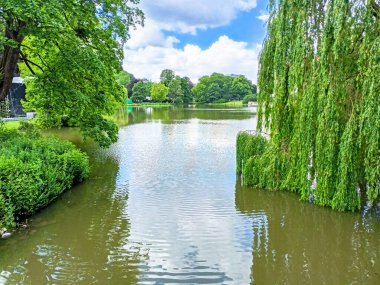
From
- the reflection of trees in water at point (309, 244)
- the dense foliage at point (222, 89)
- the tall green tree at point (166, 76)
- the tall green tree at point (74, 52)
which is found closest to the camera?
the reflection of trees in water at point (309, 244)

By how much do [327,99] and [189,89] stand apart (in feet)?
329

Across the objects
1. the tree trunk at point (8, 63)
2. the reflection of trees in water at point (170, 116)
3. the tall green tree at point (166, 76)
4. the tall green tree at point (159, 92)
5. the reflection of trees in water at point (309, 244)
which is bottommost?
the reflection of trees in water at point (309, 244)

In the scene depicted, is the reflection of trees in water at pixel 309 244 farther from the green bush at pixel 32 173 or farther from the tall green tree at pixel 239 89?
the tall green tree at pixel 239 89

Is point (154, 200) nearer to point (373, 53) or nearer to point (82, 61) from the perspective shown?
point (82, 61)

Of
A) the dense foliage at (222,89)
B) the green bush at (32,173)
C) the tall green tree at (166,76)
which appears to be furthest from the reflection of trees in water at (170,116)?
the dense foliage at (222,89)

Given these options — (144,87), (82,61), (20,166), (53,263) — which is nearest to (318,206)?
(53,263)

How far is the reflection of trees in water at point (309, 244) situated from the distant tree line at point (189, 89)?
86.5m

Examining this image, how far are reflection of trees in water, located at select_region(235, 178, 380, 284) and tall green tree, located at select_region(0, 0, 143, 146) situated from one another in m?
6.94

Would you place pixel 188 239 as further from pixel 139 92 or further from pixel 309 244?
pixel 139 92

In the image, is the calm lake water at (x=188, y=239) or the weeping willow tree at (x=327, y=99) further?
the weeping willow tree at (x=327, y=99)

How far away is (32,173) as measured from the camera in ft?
27.4

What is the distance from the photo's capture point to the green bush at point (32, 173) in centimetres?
763

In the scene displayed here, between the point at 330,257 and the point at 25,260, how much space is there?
231 inches

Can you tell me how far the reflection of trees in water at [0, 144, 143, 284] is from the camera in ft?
19.5
